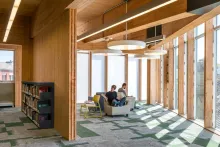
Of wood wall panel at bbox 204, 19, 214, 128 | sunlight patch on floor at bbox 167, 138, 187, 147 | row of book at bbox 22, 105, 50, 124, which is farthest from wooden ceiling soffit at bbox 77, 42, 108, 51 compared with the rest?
sunlight patch on floor at bbox 167, 138, 187, 147

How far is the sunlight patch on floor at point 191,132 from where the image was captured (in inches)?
238

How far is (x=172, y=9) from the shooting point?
561cm

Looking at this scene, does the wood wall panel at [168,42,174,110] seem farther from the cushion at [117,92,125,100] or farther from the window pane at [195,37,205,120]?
the cushion at [117,92,125,100]

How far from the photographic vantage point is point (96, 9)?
8711 mm

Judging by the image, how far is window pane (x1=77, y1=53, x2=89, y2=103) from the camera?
13.7 metres

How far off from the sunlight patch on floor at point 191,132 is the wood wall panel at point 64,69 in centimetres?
285

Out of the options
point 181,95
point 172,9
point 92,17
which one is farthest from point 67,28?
point 181,95

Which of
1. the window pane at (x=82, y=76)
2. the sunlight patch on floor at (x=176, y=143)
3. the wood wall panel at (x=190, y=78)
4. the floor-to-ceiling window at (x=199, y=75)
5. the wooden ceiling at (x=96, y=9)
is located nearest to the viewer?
the sunlight patch on floor at (x=176, y=143)

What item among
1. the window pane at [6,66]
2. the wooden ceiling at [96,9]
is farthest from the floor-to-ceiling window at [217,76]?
the window pane at [6,66]

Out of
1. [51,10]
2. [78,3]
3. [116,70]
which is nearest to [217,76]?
[78,3]

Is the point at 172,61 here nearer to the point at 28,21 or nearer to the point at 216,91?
the point at 216,91

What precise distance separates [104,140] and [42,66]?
13.8 ft

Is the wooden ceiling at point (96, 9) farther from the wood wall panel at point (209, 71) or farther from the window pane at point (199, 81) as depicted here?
the window pane at point (199, 81)

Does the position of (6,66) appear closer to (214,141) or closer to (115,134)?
(115,134)
